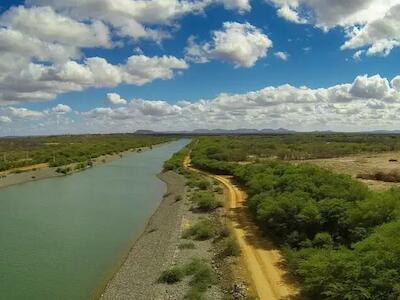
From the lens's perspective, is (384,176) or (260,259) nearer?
(260,259)

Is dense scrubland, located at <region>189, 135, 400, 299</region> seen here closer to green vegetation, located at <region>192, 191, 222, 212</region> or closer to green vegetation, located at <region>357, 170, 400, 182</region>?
green vegetation, located at <region>192, 191, 222, 212</region>

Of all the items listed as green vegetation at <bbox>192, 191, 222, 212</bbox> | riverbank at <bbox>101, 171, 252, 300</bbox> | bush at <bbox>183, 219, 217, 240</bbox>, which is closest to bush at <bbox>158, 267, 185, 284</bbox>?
riverbank at <bbox>101, 171, 252, 300</bbox>

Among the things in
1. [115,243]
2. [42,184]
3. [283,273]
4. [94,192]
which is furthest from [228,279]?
[42,184]

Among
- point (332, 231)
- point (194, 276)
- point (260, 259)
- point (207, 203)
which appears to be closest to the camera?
point (194, 276)

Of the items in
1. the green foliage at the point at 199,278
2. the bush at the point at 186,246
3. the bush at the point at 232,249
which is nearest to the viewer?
the green foliage at the point at 199,278

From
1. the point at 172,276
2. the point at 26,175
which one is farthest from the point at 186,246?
the point at 26,175

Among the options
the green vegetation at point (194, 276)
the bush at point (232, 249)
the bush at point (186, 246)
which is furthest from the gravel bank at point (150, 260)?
the bush at point (232, 249)

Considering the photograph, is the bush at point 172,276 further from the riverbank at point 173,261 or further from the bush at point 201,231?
the bush at point 201,231

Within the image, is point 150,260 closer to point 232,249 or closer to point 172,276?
point 172,276
